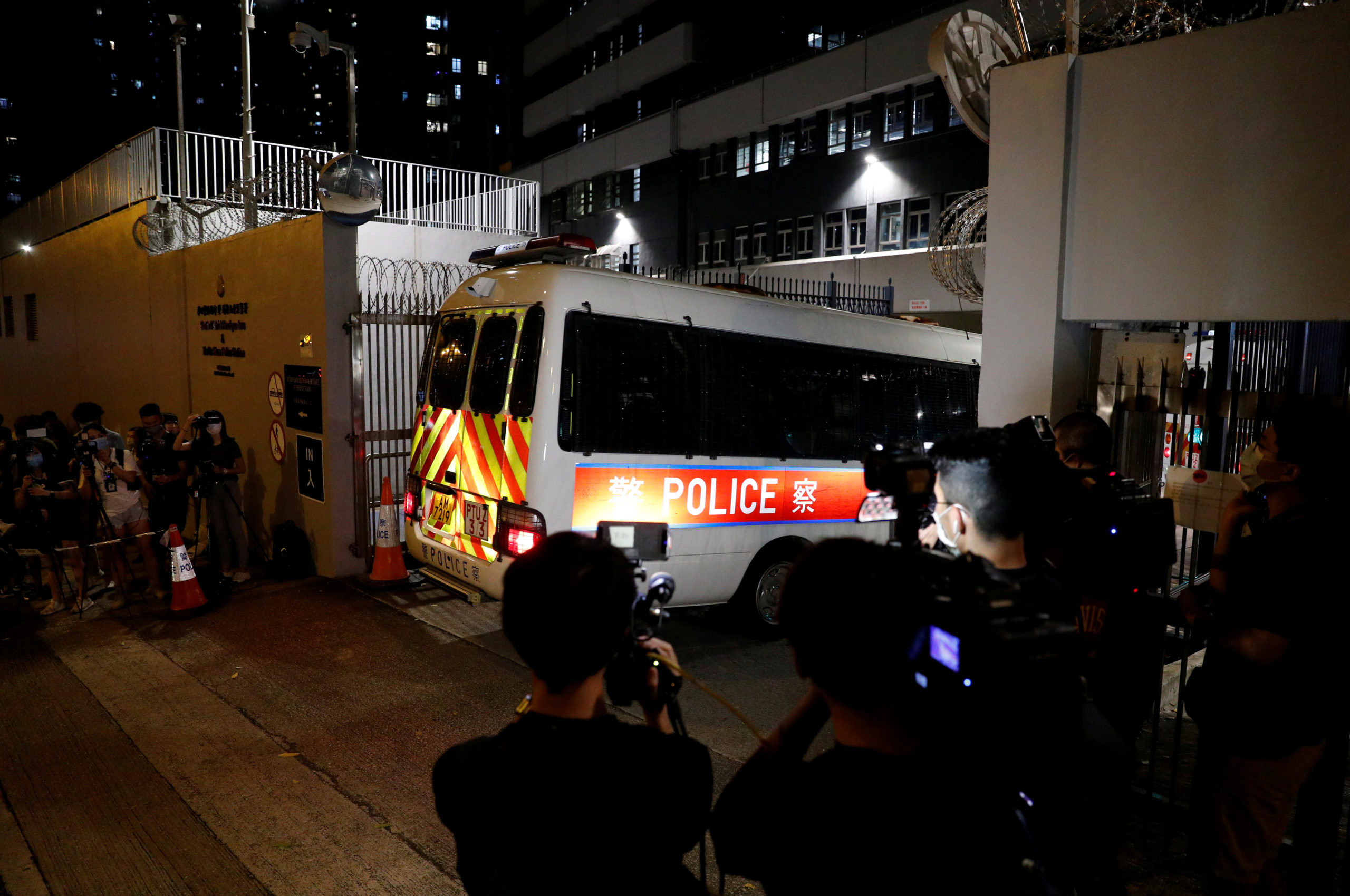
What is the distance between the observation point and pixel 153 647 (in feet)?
20.9

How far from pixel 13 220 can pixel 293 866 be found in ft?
81.2

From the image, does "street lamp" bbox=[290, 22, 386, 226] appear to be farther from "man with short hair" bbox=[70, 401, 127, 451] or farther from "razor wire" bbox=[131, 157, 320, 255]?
"razor wire" bbox=[131, 157, 320, 255]

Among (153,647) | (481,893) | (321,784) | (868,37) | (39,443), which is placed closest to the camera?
(481,893)

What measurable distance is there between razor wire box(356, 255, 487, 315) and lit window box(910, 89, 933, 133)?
1435cm

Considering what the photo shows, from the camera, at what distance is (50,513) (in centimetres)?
743

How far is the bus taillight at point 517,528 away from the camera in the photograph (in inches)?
209

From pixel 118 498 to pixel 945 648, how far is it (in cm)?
790

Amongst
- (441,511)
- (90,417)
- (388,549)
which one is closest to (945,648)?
(441,511)

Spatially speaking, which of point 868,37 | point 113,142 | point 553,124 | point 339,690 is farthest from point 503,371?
point 113,142

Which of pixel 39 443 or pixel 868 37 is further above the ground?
pixel 868 37

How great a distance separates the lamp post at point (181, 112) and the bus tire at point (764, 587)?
9846mm

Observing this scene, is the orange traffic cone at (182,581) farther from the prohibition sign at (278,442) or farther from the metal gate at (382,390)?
the prohibition sign at (278,442)

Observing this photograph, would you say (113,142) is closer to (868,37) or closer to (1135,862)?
(868,37)

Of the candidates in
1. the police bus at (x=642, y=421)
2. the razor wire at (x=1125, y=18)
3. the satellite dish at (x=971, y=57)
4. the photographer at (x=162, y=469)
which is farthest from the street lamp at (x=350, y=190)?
the razor wire at (x=1125, y=18)
